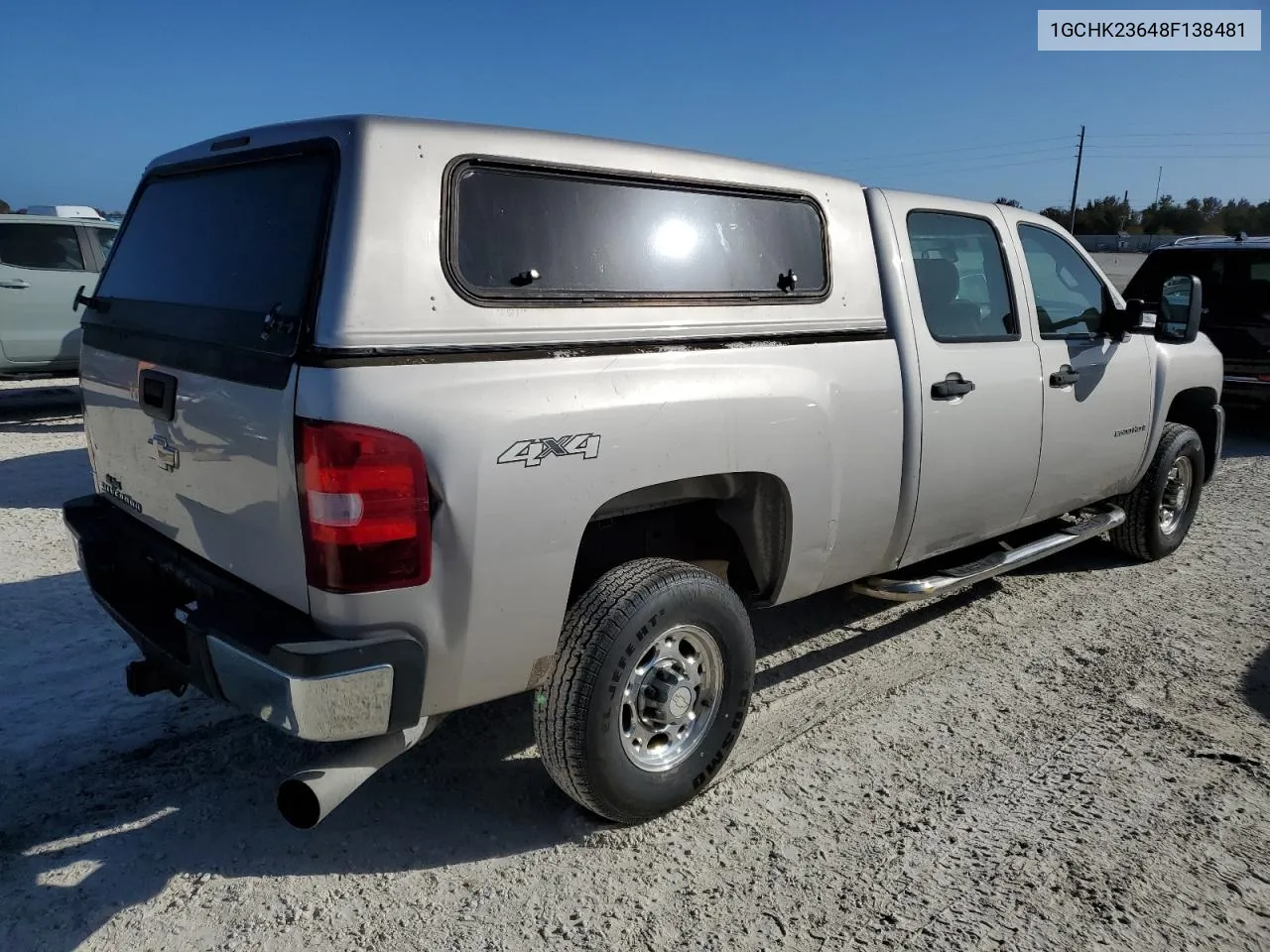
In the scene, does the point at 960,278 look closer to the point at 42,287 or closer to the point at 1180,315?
the point at 1180,315

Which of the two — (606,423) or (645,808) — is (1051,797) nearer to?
(645,808)

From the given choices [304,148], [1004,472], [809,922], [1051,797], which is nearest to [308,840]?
[809,922]

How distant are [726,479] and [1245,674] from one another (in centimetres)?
271

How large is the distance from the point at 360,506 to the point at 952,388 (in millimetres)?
2480

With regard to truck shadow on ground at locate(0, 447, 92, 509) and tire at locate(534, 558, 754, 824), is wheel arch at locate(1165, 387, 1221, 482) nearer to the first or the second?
tire at locate(534, 558, 754, 824)

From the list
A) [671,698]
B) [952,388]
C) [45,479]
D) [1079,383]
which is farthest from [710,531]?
[45,479]

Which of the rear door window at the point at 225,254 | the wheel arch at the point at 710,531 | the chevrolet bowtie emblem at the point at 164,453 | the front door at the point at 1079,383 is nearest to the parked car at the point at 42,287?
the rear door window at the point at 225,254

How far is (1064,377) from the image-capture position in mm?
4414

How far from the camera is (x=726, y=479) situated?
3.13m

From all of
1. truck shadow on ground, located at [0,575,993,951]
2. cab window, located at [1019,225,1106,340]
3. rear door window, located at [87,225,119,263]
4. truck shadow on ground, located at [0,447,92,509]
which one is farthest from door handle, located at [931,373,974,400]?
rear door window, located at [87,225,119,263]

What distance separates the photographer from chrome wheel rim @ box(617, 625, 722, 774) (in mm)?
2939

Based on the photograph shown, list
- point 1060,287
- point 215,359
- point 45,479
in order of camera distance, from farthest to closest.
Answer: point 45,479 → point 1060,287 → point 215,359

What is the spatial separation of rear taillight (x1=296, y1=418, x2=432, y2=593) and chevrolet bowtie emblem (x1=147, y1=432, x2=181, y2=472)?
0.73 metres

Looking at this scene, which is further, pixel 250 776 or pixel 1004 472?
pixel 1004 472
